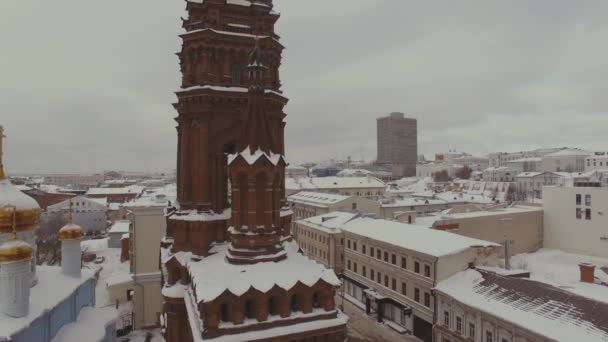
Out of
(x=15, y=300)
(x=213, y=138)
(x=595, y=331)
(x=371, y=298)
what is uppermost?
(x=213, y=138)

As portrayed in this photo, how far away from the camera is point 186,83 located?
1900 centimetres

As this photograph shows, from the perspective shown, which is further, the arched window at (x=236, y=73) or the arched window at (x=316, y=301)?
the arched window at (x=236, y=73)

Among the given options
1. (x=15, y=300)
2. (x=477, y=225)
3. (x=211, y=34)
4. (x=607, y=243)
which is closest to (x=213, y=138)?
(x=211, y=34)

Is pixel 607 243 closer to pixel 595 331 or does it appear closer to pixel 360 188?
pixel 595 331

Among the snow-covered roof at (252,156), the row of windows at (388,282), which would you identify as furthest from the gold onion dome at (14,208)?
the row of windows at (388,282)

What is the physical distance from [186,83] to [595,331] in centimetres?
2386

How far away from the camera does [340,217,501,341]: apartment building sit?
98.9ft

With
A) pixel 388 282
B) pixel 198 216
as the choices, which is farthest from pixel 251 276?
pixel 388 282

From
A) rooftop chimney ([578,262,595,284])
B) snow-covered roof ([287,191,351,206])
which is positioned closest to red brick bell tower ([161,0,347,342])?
rooftop chimney ([578,262,595,284])

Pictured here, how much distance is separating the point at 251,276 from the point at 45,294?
12.4m

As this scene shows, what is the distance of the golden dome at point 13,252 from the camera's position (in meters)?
14.3

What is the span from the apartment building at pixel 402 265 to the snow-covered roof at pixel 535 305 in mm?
2024

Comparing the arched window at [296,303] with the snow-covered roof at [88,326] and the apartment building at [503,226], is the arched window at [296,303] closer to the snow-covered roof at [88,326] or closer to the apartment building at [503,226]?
the snow-covered roof at [88,326]

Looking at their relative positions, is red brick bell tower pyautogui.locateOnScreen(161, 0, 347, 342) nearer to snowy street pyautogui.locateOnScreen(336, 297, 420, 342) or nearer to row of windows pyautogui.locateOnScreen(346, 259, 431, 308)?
row of windows pyautogui.locateOnScreen(346, 259, 431, 308)
